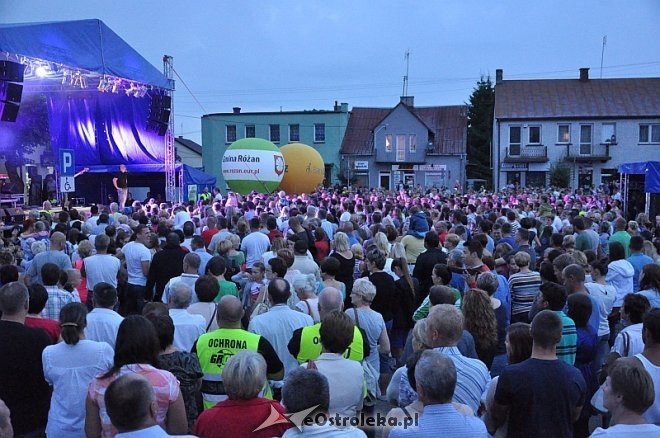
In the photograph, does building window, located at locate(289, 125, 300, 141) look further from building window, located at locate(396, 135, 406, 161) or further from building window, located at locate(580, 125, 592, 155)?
building window, located at locate(580, 125, 592, 155)

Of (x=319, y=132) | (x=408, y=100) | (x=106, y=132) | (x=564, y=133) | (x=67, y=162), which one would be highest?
(x=408, y=100)

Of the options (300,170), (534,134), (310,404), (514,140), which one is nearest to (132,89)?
(300,170)

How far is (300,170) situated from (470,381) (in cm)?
2909

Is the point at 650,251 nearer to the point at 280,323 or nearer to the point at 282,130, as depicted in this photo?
the point at 280,323

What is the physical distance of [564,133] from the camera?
39.6 meters

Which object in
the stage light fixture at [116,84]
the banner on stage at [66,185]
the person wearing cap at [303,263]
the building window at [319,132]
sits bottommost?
the person wearing cap at [303,263]

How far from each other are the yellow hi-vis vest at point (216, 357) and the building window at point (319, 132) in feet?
134

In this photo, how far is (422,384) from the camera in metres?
2.92

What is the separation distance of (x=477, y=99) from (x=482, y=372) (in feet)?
161

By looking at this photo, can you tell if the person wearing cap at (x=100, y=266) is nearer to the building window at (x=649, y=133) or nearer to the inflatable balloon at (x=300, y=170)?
the inflatable balloon at (x=300, y=170)

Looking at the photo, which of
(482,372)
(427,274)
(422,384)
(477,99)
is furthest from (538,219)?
(477,99)

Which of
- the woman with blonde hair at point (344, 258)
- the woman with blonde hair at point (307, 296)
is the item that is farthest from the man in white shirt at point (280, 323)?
the woman with blonde hair at point (344, 258)

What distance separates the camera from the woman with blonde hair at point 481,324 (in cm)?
465

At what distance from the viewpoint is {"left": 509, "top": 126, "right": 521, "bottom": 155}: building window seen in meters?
40.0
